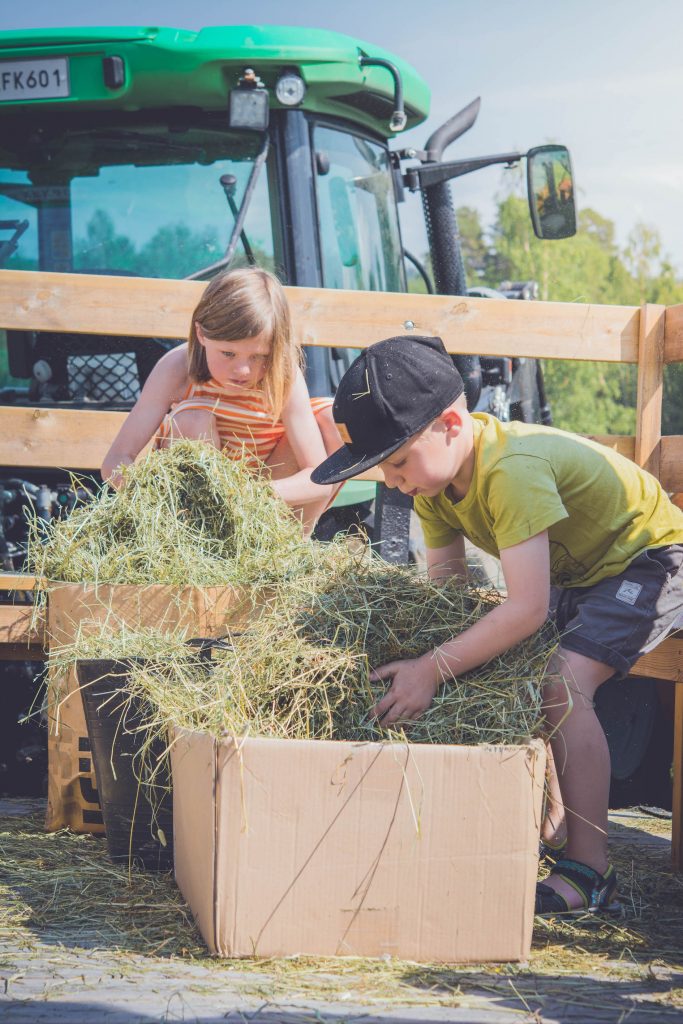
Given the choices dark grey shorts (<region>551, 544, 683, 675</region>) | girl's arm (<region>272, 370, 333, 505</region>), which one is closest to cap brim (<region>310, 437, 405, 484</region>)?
dark grey shorts (<region>551, 544, 683, 675</region>)

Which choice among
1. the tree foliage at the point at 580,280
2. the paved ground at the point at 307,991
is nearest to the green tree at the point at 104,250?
the paved ground at the point at 307,991

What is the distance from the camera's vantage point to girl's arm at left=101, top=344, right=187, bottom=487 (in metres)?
3.32

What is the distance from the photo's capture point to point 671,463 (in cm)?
384

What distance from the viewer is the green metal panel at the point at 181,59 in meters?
3.94

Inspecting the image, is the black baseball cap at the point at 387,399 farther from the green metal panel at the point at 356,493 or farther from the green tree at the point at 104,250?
the green tree at the point at 104,250

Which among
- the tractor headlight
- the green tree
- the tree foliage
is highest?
the tree foliage

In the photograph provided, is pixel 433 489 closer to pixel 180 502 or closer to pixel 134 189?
pixel 180 502

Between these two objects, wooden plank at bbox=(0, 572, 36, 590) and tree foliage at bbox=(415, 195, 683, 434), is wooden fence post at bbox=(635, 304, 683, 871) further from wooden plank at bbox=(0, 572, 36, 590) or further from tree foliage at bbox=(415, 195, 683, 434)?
tree foliage at bbox=(415, 195, 683, 434)

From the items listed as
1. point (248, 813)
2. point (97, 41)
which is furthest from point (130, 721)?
point (97, 41)

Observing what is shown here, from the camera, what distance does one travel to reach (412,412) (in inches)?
91.4

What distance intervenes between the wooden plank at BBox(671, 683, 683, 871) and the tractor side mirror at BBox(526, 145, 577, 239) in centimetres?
202

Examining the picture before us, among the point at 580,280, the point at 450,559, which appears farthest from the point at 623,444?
the point at 580,280

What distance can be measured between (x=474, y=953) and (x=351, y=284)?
3.09 metres

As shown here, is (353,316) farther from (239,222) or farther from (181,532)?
(181,532)
